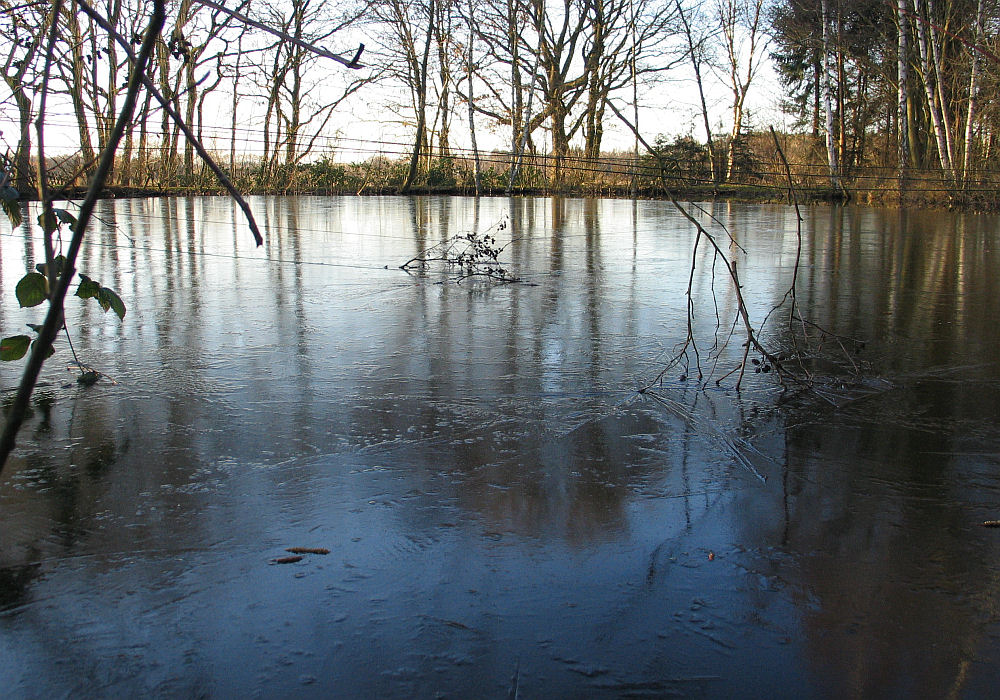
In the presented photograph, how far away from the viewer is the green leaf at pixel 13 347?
241 cm

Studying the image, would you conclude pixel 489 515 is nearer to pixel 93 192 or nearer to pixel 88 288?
pixel 88 288

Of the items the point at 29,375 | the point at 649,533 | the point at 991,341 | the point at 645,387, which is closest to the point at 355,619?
the point at 649,533

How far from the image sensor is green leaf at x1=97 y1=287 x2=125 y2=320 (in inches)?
96.0

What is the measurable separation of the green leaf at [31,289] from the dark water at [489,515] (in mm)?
533

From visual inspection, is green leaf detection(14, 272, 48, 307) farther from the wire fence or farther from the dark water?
the wire fence

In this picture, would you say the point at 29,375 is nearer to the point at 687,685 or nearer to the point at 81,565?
the point at 687,685

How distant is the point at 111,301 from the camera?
2486mm

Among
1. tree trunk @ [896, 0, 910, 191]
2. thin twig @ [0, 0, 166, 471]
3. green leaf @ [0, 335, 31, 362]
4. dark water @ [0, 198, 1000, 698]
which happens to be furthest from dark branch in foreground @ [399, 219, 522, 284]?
tree trunk @ [896, 0, 910, 191]

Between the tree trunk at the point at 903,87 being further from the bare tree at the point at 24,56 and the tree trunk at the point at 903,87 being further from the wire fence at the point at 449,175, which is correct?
the bare tree at the point at 24,56

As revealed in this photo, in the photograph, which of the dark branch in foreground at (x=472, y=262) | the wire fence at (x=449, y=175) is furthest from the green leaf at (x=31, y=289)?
the wire fence at (x=449, y=175)

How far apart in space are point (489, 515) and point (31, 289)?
1.16m

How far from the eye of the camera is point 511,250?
27.8 feet

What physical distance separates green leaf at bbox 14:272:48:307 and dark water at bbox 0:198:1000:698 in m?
0.53

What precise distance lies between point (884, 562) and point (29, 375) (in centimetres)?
179
